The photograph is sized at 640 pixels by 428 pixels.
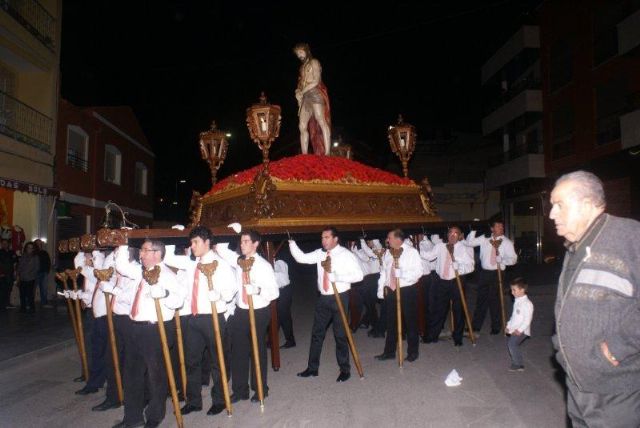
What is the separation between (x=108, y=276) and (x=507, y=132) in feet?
74.7

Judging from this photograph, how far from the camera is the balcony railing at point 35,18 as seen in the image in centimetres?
1249

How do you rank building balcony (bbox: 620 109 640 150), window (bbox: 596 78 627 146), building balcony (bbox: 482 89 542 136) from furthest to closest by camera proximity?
building balcony (bbox: 482 89 542 136), window (bbox: 596 78 627 146), building balcony (bbox: 620 109 640 150)

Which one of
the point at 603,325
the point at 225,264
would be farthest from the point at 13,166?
the point at 603,325

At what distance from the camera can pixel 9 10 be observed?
12.2 meters

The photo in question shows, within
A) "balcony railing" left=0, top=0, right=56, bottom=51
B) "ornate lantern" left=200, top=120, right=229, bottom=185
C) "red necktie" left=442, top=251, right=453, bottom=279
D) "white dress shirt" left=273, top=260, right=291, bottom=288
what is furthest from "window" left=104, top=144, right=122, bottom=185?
"red necktie" left=442, top=251, right=453, bottom=279

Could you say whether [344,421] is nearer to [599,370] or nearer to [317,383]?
[317,383]

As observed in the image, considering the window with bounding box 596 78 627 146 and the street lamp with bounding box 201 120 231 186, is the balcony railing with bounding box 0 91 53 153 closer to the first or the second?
the street lamp with bounding box 201 120 231 186

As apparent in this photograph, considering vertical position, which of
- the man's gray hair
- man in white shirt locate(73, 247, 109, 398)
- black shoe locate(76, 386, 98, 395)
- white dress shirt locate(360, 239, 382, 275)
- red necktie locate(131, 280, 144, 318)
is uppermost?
the man's gray hair

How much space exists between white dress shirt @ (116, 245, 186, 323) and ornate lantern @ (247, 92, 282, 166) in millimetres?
2733

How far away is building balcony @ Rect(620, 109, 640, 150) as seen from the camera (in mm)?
13172

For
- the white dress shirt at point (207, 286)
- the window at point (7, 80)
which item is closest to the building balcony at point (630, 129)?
the white dress shirt at point (207, 286)

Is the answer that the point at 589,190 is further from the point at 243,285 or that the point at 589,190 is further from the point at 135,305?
the point at 135,305

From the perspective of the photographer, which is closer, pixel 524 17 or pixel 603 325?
pixel 603 325

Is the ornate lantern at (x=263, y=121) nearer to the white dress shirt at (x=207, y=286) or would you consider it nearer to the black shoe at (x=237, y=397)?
the white dress shirt at (x=207, y=286)
